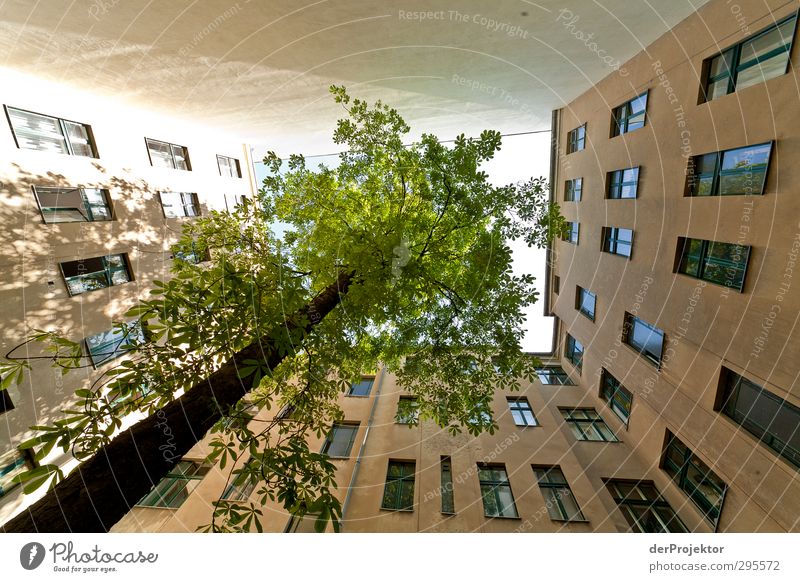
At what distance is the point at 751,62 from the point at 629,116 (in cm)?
507

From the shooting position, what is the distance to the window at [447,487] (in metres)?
12.6

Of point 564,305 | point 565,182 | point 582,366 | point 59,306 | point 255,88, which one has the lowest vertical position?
point 582,366

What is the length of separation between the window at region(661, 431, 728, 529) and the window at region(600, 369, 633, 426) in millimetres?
2424

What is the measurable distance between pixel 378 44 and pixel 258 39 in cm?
425

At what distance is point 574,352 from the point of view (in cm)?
2098

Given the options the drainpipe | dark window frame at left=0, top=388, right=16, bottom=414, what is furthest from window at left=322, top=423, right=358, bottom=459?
dark window frame at left=0, top=388, right=16, bottom=414

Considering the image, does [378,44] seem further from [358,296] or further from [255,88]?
[358,296]

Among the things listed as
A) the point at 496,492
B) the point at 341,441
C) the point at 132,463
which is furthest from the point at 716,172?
the point at 341,441

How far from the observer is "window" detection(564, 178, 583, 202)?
17219 mm

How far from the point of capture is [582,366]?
19.2 metres

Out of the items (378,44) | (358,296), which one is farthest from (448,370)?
(378,44)

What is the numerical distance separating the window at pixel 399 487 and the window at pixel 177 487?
8.81 metres

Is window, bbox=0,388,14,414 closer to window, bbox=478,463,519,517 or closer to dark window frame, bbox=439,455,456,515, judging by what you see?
dark window frame, bbox=439,455,456,515
